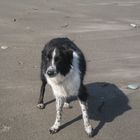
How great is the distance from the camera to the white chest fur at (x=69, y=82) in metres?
5.62

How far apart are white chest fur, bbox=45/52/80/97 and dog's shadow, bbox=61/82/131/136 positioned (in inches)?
19.3

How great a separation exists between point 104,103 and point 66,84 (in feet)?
3.62

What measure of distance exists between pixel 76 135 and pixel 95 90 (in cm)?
155

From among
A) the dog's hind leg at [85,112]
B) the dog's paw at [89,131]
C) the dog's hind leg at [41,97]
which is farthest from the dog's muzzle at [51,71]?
the dog's hind leg at [41,97]

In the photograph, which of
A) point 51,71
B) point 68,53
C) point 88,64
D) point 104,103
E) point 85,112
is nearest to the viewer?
point 51,71

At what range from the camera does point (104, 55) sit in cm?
915

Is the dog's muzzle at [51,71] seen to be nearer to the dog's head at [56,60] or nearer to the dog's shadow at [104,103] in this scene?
the dog's head at [56,60]

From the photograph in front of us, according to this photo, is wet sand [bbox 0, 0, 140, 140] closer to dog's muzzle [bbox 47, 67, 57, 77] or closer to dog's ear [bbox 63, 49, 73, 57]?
dog's muzzle [bbox 47, 67, 57, 77]

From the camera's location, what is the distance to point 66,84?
18.7 feet

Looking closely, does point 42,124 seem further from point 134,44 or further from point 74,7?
point 74,7

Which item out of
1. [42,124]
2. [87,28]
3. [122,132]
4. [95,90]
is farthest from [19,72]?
[87,28]

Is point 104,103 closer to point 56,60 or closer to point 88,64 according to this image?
point 56,60

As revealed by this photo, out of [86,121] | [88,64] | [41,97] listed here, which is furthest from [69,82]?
[88,64]

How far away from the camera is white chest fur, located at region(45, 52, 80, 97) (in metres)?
5.62
